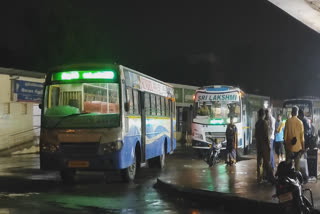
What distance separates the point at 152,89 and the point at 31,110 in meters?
14.2

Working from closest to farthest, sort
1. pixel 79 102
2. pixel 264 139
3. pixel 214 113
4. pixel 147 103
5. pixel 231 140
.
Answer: pixel 264 139
pixel 79 102
pixel 147 103
pixel 231 140
pixel 214 113

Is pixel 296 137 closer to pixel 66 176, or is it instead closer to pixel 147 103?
pixel 147 103

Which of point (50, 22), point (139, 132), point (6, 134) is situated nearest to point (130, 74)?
point (139, 132)

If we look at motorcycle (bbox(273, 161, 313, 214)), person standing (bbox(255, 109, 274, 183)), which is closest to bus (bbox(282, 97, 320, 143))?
person standing (bbox(255, 109, 274, 183))

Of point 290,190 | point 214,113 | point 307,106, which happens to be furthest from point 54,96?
→ point 307,106

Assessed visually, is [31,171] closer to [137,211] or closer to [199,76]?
[137,211]

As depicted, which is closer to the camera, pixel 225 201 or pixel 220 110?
pixel 225 201

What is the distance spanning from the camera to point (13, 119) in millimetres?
28719

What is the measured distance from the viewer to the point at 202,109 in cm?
2381

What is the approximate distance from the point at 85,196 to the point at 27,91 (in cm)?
1865

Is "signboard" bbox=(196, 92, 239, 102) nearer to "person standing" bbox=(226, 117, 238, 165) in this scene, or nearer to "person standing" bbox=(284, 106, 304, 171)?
"person standing" bbox=(226, 117, 238, 165)

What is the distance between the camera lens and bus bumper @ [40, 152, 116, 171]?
13367 millimetres

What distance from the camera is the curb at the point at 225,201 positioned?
33.1ft

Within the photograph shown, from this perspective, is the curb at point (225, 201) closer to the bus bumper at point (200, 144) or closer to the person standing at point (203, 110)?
the bus bumper at point (200, 144)
